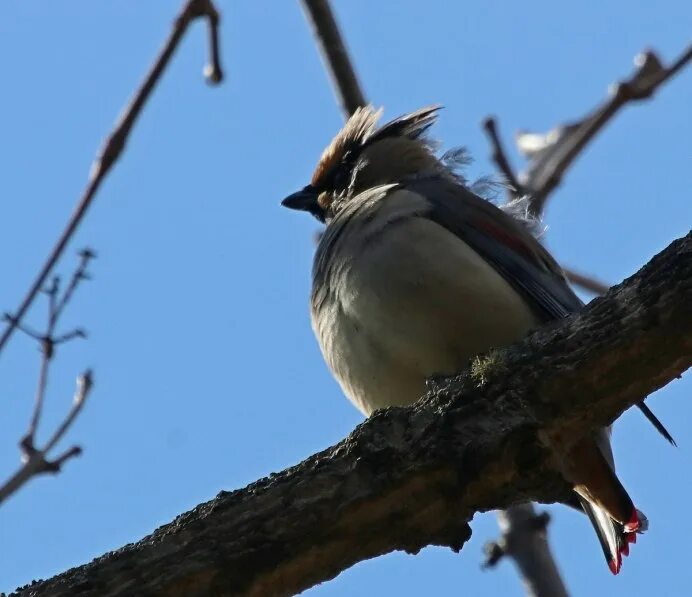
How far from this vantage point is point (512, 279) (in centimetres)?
539

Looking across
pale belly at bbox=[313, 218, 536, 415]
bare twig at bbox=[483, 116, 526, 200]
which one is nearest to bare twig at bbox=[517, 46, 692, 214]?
bare twig at bbox=[483, 116, 526, 200]

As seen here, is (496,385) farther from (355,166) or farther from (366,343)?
(355,166)

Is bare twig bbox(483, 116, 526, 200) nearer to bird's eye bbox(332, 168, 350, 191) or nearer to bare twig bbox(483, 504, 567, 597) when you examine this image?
bird's eye bbox(332, 168, 350, 191)

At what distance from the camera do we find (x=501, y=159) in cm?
687

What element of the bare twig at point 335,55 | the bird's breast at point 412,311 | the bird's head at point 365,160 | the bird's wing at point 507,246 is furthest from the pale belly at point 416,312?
the bird's head at point 365,160

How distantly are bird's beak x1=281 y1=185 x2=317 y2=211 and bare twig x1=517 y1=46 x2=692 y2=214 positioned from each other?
126 cm

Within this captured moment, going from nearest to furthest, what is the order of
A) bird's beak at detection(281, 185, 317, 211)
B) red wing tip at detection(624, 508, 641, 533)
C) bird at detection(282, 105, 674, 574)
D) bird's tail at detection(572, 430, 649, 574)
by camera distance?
bird's tail at detection(572, 430, 649, 574), red wing tip at detection(624, 508, 641, 533), bird at detection(282, 105, 674, 574), bird's beak at detection(281, 185, 317, 211)

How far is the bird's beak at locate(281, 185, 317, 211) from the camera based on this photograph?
24.9 feet

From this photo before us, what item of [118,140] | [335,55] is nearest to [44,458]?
[118,140]

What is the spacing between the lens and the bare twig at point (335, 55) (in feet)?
20.6

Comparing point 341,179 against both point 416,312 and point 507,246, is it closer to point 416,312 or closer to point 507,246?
point 507,246

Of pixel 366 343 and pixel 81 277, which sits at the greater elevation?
pixel 81 277

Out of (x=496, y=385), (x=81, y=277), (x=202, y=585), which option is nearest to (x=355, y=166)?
(x=81, y=277)

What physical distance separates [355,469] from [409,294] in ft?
4.47
